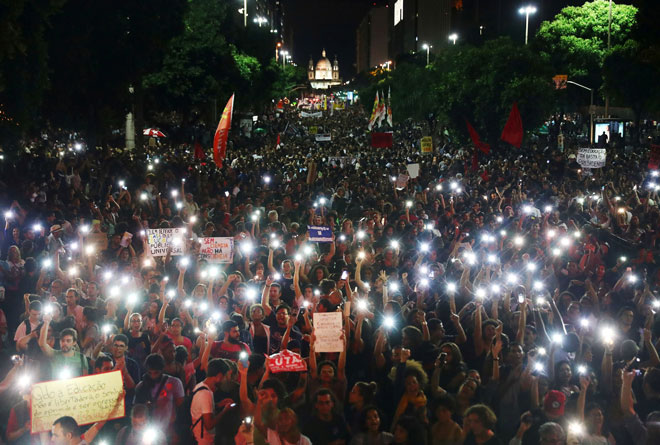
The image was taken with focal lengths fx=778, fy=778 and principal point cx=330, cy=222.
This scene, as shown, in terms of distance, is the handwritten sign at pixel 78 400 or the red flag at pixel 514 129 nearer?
the handwritten sign at pixel 78 400

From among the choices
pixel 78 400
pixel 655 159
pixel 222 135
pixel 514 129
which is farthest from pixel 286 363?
pixel 514 129

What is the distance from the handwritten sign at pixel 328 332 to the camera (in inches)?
277

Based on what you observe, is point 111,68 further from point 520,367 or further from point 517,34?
point 517,34

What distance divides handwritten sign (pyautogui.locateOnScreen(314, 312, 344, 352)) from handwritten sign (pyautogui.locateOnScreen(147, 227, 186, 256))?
15.0ft

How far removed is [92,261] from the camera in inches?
420

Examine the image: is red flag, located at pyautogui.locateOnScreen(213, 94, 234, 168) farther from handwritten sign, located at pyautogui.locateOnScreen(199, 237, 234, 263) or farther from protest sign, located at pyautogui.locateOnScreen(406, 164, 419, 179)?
handwritten sign, located at pyautogui.locateOnScreen(199, 237, 234, 263)

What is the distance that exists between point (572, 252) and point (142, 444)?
27.3ft

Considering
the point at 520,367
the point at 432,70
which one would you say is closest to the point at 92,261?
the point at 520,367

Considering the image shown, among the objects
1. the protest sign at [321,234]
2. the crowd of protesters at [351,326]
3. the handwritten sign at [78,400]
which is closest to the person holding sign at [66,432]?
the crowd of protesters at [351,326]

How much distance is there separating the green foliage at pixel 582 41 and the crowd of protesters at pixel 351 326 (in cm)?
3582

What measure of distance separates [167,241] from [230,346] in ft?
13.9

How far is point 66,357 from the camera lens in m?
6.89

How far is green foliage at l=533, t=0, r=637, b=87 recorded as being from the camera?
48.9 m

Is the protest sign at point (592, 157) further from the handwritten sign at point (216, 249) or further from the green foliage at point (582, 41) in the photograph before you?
the green foliage at point (582, 41)
